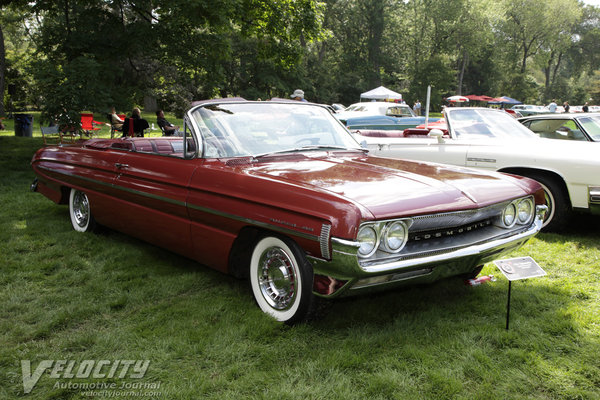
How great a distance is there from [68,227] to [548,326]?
201 inches

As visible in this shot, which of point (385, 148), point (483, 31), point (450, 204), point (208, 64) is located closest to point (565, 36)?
point (483, 31)

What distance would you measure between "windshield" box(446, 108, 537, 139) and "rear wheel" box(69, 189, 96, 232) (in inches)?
183

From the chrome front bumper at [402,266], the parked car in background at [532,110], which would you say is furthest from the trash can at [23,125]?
the parked car in background at [532,110]

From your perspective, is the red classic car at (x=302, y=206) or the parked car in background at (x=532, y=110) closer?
the red classic car at (x=302, y=206)

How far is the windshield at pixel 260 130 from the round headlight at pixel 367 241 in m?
1.35

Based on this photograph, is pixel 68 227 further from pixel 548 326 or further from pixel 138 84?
pixel 138 84

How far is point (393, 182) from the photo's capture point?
3.20 meters

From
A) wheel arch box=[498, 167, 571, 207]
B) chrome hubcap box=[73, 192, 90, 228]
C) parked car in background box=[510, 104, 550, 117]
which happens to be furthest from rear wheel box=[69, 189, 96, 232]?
parked car in background box=[510, 104, 550, 117]

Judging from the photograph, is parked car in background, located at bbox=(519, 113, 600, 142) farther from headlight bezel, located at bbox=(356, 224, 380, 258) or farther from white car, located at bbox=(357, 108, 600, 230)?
headlight bezel, located at bbox=(356, 224, 380, 258)

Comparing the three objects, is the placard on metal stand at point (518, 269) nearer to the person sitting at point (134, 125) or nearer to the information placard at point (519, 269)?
the information placard at point (519, 269)

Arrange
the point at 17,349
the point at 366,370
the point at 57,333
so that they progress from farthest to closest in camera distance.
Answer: the point at 57,333, the point at 17,349, the point at 366,370

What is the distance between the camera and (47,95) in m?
10.5

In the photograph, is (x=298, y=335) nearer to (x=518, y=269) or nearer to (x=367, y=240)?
(x=367, y=240)

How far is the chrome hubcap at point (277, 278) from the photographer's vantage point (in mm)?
3135
